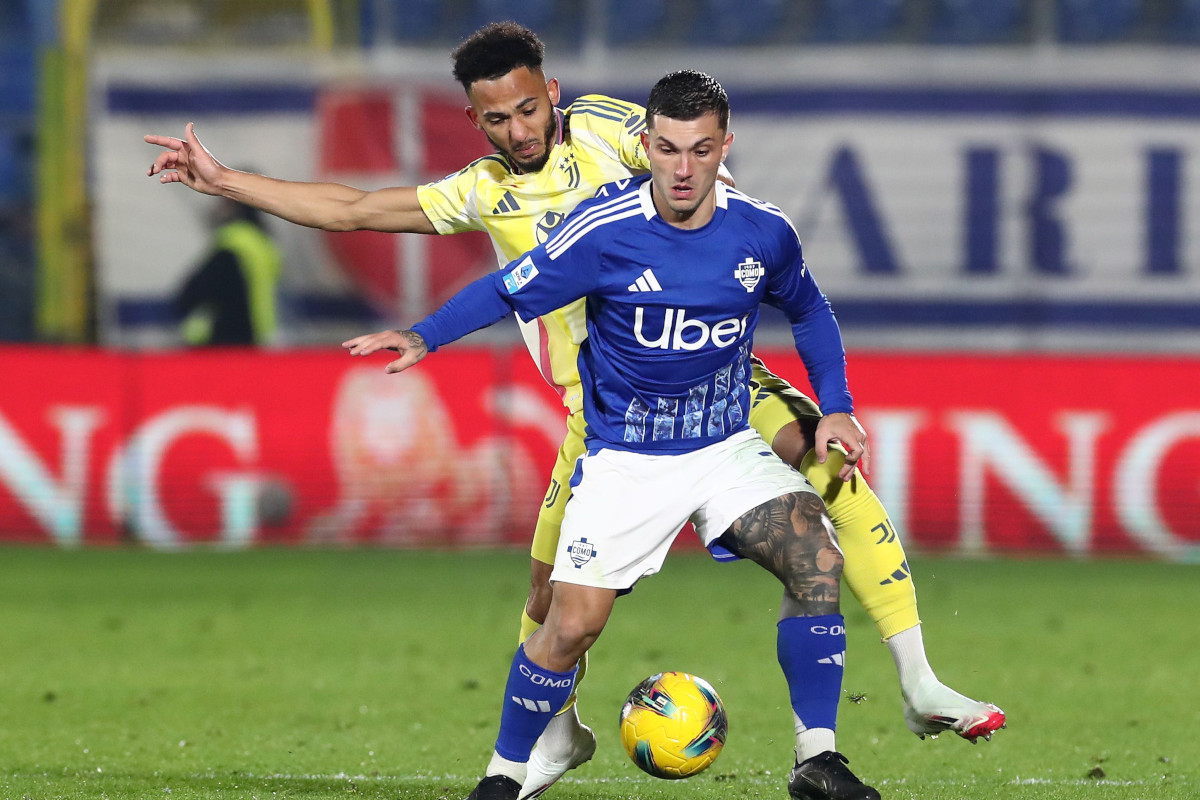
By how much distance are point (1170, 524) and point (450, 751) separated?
629 cm

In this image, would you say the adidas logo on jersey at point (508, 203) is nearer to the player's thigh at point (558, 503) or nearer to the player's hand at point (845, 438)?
the player's thigh at point (558, 503)

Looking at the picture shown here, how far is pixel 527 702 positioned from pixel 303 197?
173 centimetres

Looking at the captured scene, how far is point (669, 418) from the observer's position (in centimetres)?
462

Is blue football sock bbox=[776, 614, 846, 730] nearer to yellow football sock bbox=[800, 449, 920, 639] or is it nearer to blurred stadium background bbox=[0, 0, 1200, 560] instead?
yellow football sock bbox=[800, 449, 920, 639]

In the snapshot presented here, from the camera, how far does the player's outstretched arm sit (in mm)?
5090

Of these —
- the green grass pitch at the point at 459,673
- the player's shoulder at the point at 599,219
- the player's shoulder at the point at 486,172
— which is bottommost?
the green grass pitch at the point at 459,673

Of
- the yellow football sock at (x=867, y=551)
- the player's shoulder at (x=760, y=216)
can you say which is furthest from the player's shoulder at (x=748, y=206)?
the yellow football sock at (x=867, y=551)

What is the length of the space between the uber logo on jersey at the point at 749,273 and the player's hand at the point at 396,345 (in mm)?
872

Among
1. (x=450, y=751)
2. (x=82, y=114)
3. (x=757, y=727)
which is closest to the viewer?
(x=450, y=751)

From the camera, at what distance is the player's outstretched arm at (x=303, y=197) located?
16.7ft

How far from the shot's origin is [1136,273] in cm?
1317

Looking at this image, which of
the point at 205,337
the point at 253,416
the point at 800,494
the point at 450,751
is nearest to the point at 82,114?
the point at 205,337

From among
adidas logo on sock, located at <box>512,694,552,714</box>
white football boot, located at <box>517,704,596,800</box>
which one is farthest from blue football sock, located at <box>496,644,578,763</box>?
white football boot, located at <box>517,704,596,800</box>

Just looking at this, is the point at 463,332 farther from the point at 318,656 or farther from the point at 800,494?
the point at 318,656
